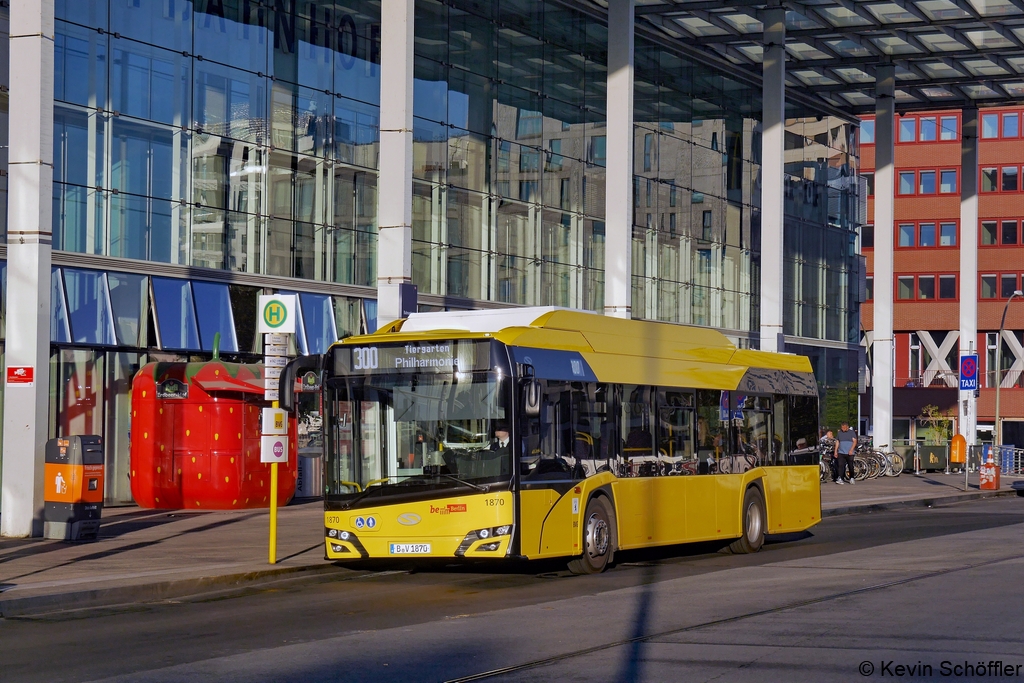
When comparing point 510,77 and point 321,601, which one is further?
point 510,77

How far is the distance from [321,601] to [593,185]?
2847 centimetres

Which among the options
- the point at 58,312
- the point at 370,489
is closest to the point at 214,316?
the point at 58,312

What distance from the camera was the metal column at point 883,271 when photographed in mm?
47000

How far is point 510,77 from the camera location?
1499 inches

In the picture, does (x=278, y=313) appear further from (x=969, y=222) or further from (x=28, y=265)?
(x=969, y=222)

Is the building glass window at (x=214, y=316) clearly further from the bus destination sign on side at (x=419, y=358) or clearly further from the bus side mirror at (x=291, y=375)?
the bus destination sign on side at (x=419, y=358)

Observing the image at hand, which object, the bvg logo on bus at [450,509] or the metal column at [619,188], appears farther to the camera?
the metal column at [619,188]

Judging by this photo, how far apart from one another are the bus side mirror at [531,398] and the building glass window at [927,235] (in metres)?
75.3

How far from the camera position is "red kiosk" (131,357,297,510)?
25.2m

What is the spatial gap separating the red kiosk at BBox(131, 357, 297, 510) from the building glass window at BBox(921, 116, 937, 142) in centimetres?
6853

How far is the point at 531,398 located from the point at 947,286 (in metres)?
75.3

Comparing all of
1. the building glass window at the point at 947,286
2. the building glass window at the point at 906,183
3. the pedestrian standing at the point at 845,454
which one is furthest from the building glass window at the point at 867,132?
the pedestrian standing at the point at 845,454

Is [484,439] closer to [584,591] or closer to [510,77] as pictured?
[584,591]

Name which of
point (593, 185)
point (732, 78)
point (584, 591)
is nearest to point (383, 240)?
point (584, 591)
